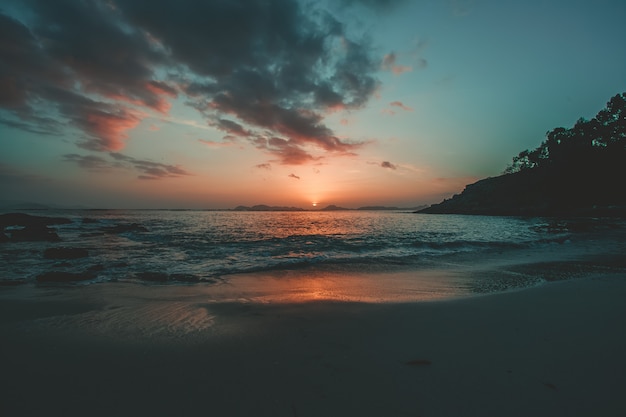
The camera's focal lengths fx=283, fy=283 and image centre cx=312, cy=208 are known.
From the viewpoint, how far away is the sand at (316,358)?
2494mm

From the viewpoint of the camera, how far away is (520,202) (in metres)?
80.6

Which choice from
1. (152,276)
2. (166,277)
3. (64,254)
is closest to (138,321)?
(166,277)

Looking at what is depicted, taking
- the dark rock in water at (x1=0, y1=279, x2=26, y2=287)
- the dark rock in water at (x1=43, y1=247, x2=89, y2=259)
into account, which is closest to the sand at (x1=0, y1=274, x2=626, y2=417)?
the dark rock in water at (x1=0, y1=279, x2=26, y2=287)

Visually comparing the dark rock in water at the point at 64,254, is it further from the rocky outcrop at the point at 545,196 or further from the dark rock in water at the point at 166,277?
the rocky outcrop at the point at 545,196

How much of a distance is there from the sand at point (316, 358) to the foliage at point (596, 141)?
9029 cm

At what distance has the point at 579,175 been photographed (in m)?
70.4

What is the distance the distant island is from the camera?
6594 centimetres

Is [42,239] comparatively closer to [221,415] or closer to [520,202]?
[221,415]

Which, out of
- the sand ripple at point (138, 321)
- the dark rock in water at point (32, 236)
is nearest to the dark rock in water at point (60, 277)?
the sand ripple at point (138, 321)

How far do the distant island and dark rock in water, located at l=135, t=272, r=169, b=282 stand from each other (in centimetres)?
7266

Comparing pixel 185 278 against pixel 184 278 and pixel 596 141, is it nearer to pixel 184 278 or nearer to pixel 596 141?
pixel 184 278

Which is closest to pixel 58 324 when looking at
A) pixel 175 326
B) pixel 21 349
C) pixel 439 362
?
pixel 21 349

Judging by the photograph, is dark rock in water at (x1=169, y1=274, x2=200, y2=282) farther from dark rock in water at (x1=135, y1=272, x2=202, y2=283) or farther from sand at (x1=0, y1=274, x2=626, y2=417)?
sand at (x1=0, y1=274, x2=626, y2=417)

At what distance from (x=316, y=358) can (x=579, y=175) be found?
9474 centimetres
